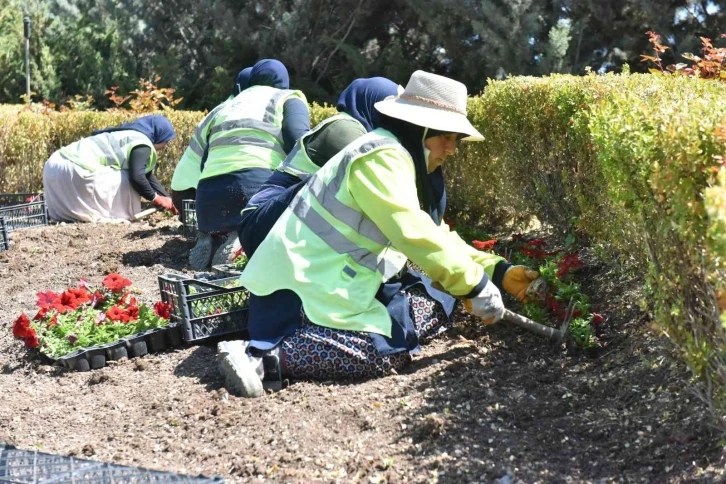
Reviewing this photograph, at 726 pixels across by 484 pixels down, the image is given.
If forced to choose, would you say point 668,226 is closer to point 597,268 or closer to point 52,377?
point 597,268

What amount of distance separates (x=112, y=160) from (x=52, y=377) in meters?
4.61

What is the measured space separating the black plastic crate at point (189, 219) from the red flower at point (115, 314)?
2692 mm

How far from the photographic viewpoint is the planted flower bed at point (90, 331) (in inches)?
173

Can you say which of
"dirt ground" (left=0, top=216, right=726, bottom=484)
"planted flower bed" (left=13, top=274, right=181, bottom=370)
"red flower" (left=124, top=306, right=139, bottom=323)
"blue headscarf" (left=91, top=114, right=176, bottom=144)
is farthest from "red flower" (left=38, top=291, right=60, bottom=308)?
"blue headscarf" (left=91, top=114, right=176, bottom=144)

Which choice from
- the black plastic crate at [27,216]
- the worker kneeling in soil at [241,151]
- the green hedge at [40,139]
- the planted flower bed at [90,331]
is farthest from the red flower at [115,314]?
the green hedge at [40,139]

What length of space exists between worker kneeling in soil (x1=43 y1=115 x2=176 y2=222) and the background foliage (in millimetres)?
6355

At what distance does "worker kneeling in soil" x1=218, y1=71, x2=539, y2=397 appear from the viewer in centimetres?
360

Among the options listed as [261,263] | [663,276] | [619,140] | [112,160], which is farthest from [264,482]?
[112,160]

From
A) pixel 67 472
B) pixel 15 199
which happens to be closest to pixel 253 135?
pixel 67 472

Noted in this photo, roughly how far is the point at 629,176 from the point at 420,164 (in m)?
1.11

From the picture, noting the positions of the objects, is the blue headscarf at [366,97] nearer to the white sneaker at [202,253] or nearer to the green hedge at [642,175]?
the green hedge at [642,175]

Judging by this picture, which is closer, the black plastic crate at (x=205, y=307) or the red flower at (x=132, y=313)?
the black plastic crate at (x=205, y=307)

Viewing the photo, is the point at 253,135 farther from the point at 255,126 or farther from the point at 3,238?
the point at 3,238

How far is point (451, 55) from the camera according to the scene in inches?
563
